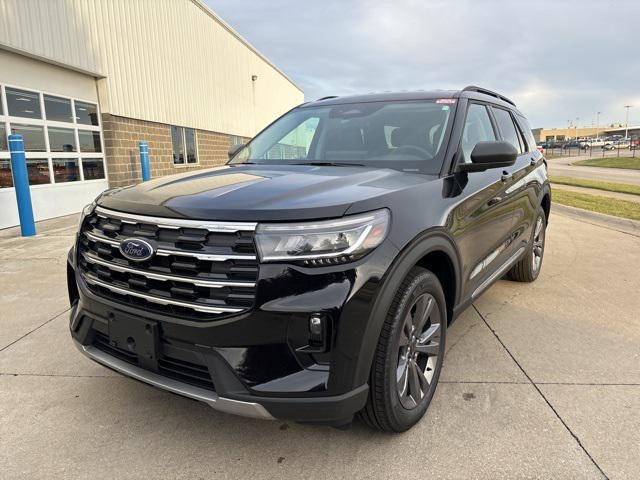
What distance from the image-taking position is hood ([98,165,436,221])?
6.49 ft

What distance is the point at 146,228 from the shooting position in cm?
212

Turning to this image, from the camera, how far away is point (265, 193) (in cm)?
218

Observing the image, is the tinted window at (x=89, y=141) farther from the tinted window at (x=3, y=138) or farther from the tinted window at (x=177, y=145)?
the tinted window at (x=177, y=145)

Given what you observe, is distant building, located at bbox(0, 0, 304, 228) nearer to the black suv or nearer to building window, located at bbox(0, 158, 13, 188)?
building window, located at bbox(0, 158, 13, 188)

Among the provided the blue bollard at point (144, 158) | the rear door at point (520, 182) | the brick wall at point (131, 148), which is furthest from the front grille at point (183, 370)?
the blue bollard at point (144, 158)

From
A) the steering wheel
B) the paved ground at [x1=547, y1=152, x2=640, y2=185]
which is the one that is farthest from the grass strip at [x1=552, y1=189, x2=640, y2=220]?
the paved ground at [x1=547, y1=152, x2=640, y2=185]

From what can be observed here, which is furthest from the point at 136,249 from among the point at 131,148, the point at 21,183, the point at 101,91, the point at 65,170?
the point at 131,148

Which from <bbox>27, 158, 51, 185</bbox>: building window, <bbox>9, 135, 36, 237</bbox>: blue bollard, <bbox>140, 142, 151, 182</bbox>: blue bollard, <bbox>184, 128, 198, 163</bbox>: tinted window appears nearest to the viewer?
<bbox>9, 135, 36, 237</bbox>: blue bollard

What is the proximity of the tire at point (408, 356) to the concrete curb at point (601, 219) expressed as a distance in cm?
652

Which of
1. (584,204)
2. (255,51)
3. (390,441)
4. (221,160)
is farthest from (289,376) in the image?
(255,51)

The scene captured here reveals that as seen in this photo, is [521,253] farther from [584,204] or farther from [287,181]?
[584,204]

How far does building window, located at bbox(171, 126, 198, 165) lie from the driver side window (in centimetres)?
1343

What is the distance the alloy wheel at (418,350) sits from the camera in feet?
7.56

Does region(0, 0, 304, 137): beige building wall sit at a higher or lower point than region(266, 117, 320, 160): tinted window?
higher
